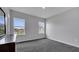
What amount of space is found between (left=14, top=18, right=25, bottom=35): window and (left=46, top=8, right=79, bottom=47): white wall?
112 inches

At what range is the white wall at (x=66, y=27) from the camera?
4269 millimetres

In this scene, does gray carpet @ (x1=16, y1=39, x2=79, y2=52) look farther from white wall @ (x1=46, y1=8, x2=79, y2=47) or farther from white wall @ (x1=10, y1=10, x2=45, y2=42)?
white wall @ (x1=10, y1=10, x2=45, y2=42)

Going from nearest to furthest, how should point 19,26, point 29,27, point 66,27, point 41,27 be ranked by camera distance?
point 66,27, point 19,26, point 29,27, point 41,27

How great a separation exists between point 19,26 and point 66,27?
3.64 meters

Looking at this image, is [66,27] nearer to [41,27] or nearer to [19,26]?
[41,27]

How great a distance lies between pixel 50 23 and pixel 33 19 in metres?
1.85

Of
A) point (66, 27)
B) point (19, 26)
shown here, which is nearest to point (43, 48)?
point (66, 27)

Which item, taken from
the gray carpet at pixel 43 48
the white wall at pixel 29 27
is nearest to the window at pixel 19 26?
the white wall at pixel 29 27

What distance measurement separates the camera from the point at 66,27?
16.3ft

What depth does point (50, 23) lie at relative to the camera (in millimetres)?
6887

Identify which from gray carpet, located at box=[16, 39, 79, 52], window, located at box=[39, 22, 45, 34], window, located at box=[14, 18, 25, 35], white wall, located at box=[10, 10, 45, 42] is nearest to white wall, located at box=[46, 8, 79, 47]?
gray carpet, located at box=[16, 39, 79, 52]
